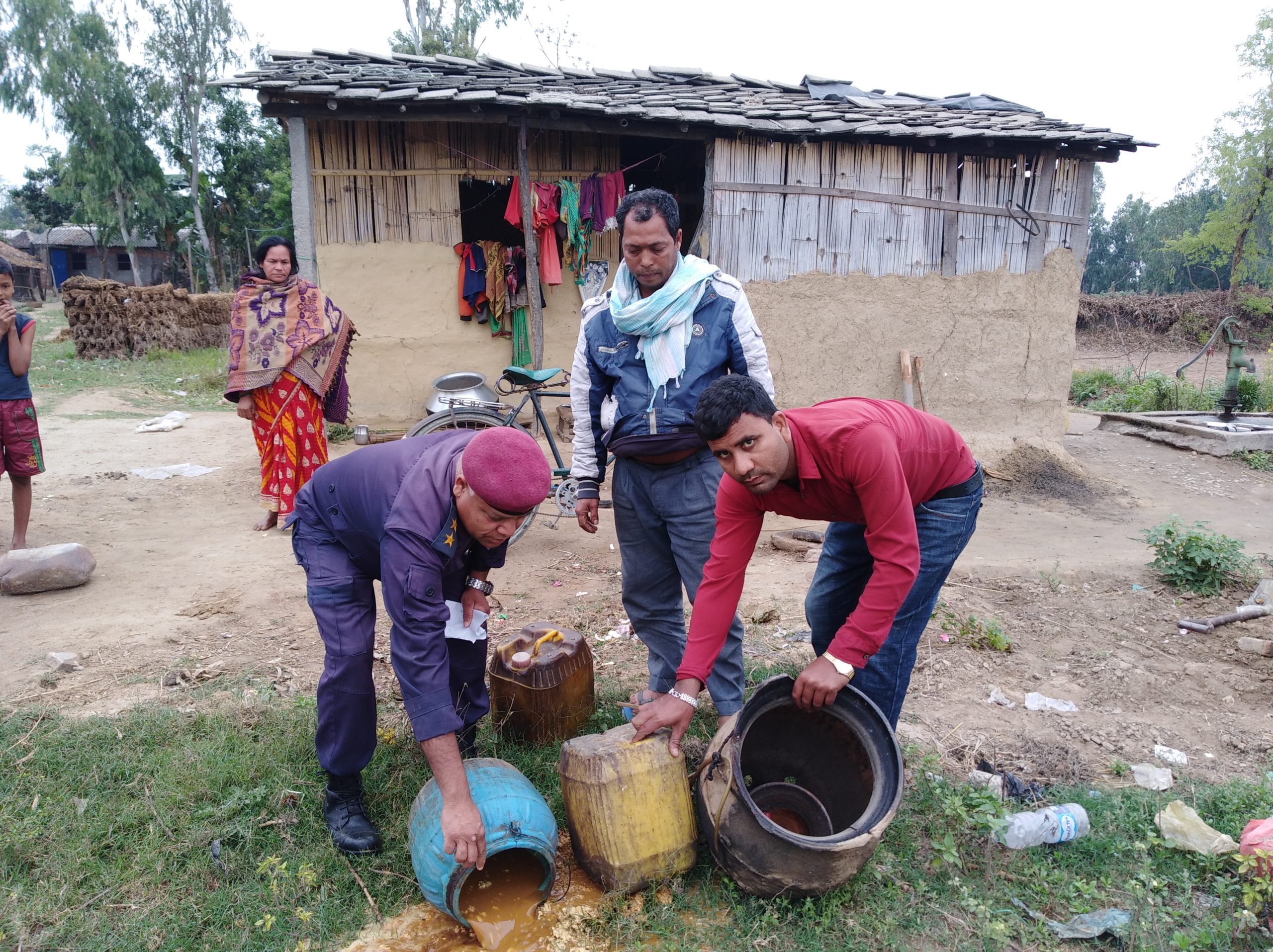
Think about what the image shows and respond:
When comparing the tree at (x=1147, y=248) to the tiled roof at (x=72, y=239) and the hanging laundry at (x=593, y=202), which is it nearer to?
the hanging laundry at (x=593, y=202)

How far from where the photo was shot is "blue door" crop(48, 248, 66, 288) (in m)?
31.7

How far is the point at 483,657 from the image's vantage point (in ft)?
8.87

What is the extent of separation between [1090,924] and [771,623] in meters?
2.13

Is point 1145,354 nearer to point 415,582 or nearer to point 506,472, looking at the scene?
point 506,472

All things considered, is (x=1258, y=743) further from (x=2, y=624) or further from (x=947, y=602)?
(x=2, y=624)

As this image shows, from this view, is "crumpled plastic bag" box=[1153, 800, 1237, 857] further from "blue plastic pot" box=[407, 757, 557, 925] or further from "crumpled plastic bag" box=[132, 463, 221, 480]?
"crumpled plastic bag" box=[132, 463, 221, 480]

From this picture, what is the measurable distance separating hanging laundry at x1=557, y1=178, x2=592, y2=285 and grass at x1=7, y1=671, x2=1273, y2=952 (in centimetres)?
548

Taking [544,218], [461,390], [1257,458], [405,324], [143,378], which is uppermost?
[544,218]

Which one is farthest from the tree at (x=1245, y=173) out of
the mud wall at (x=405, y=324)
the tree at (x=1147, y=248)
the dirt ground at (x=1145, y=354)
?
the mud wall at (x=405, y=324)

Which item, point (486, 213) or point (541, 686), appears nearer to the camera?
point (541, 686)

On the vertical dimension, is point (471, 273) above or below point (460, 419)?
above

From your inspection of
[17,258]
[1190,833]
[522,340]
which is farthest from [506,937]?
[17,258]

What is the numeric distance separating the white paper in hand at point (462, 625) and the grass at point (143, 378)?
9.37 meters

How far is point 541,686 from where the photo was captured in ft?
9.53
